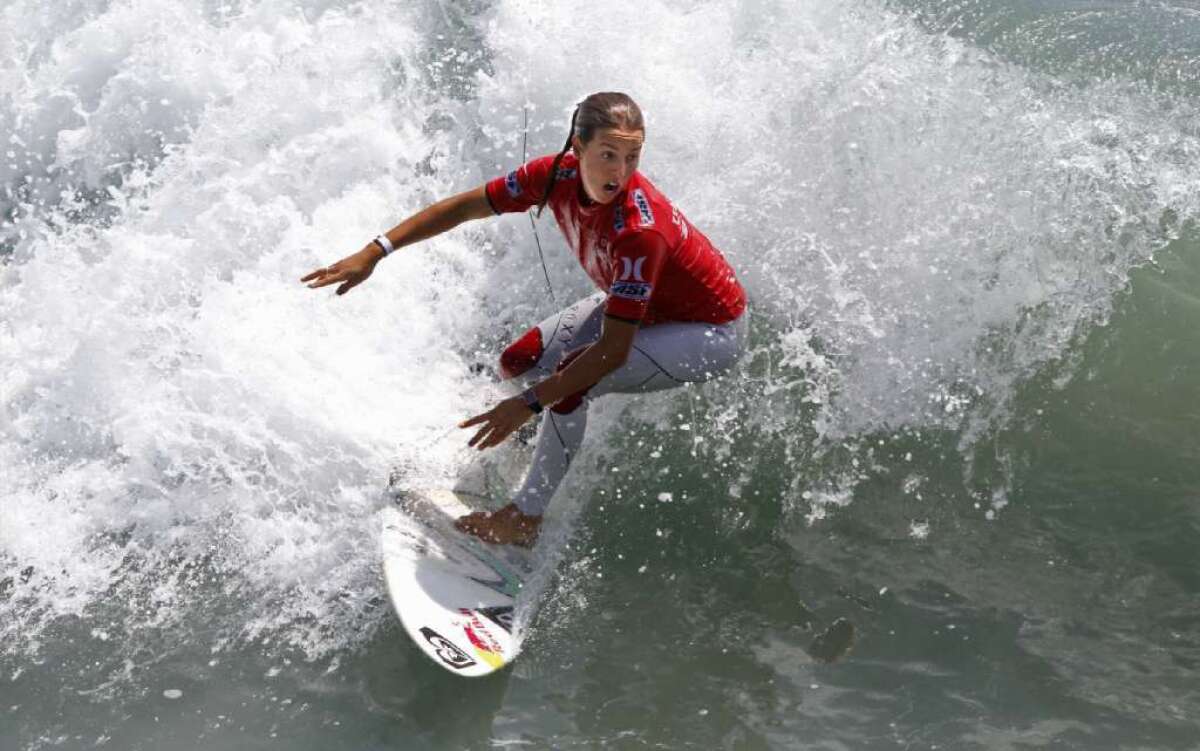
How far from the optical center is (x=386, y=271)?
5.63 meters

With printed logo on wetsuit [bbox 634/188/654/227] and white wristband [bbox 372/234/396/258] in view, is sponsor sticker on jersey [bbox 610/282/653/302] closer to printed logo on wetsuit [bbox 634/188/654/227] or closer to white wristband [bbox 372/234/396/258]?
printed logo on wetsuit [bbox 634/188/654/227]

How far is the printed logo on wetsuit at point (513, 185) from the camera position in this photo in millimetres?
3969

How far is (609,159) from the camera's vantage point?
3434 millimetres

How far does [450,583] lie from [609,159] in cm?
151

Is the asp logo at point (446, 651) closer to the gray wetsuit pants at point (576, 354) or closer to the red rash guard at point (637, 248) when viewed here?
the gray wetsuit pants at point (576, 354)

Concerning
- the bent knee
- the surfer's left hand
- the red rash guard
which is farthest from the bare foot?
the red rash guard

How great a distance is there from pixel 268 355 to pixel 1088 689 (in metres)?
3.20

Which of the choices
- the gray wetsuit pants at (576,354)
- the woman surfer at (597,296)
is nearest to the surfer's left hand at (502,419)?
the woman surfer at (597,296)

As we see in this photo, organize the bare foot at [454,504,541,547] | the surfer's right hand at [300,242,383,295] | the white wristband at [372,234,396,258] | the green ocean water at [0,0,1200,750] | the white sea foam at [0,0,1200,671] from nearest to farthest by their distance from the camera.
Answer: the green ocean water at [0,0,1200,750] → the surfer's right hand at [300,242,383,295] → the white wristband at [372,234,396,258] → the bare foot at [454,504,541,547] → the white sea foam at [0,0,1200,671]

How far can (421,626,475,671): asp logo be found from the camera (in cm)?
361

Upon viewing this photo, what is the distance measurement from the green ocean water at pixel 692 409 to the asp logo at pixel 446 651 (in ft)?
0.37

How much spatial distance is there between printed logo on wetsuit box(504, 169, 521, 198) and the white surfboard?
113 cm

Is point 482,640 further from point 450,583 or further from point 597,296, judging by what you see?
point 597,296

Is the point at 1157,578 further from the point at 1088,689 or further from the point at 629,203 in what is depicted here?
the point at 629,203
